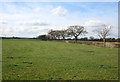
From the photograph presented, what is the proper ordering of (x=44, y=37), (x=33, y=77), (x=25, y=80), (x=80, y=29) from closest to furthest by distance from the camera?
(x=25, y=80) < (x=33, y=77) < (x=80, y=29) < (x=44, y=37)

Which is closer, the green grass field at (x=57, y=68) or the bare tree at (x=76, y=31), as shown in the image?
the green grass field at (x=57, y=68)

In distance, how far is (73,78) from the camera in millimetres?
6551

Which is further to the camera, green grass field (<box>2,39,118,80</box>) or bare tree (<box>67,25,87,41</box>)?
bare tree (<box>67,25,87,41</box>)

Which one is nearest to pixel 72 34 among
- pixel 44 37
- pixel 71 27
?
pixel 71 27

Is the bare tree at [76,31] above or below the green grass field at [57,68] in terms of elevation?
above

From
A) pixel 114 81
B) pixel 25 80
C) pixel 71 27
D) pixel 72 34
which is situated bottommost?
pixel 114 81

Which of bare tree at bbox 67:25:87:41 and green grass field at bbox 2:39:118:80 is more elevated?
bare tree at bbox 67:25:87:41

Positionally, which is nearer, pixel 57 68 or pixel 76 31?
pixel 57 68

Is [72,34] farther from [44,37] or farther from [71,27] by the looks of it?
[44,37]

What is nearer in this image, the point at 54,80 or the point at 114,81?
the point at 54,80

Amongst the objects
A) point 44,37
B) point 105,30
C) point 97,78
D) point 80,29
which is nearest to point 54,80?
point 97,78

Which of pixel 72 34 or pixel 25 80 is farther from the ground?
pixel 72 34

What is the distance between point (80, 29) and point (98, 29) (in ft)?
51.1

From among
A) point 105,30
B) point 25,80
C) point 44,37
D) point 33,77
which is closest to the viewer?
point 25,80
